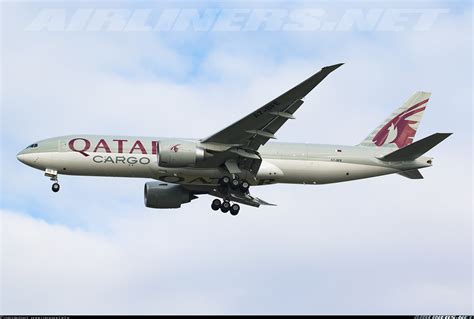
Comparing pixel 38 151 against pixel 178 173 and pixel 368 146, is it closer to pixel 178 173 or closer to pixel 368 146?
pixel 178 173

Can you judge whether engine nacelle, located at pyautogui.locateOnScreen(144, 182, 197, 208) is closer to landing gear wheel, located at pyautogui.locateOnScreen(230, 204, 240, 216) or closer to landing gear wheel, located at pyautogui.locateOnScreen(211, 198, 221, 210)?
landing gear wheel, located at pyautogui.locateOnScreen(211, 198, 221, 210)

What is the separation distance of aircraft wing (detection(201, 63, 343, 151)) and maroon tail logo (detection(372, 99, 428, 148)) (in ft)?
29.3

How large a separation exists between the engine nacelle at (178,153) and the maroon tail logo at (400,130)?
1187 centimetres

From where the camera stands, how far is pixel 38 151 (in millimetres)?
55094

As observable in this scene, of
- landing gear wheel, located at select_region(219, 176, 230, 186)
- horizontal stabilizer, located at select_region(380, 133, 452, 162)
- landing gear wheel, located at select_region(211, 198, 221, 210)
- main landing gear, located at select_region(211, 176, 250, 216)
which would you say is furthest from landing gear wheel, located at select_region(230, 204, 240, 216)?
horizontal stabilizer, located at select_region(380, 133, 452, 162)

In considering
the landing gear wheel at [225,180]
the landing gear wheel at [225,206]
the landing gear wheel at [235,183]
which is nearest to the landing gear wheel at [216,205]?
the landing gear wheel at [225,206]

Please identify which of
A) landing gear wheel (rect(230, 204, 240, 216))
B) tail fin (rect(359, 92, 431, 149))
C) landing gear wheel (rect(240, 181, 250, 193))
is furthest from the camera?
tail fin (rect(359, 92, 431, 149))

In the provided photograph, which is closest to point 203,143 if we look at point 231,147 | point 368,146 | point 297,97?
point 231,147

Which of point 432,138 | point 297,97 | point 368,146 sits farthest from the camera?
point 368,146

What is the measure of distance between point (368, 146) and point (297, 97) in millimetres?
10739

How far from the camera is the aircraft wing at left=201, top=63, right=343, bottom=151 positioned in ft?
163

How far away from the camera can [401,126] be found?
61000 mm

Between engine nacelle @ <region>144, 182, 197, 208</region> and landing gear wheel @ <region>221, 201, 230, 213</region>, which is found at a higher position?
engine nacelle @ <region>144, 182, 197, 208</region>

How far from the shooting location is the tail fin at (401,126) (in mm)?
59844
